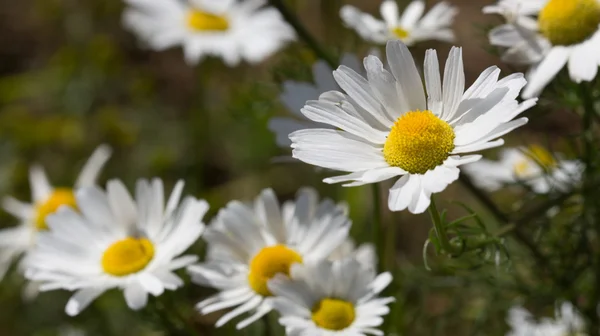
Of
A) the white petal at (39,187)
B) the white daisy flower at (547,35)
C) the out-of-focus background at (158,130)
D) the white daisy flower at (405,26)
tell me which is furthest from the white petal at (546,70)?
the white petal at (39,187)

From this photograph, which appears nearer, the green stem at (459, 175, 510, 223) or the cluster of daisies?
the cluster of daisies

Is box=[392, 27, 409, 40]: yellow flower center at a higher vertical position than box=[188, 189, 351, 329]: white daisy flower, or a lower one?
higher

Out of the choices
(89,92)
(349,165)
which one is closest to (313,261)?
(349,165)

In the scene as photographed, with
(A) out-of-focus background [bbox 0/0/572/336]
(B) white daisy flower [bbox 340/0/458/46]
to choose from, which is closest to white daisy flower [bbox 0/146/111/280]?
(A) out-of-focus background [bbox 0/0/572/336]

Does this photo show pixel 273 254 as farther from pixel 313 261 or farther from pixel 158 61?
pixel 158 61

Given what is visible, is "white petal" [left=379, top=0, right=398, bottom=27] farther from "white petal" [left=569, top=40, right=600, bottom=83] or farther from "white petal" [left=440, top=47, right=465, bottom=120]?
"white petal" [left=440, top=47, right=465, bottom=120]

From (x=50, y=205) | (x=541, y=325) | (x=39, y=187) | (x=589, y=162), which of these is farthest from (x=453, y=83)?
(x=39, y=187)

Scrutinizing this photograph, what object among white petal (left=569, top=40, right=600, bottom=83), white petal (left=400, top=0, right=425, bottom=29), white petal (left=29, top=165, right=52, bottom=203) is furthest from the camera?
white petal (left=29, top=165, right=52, bottom=203)
